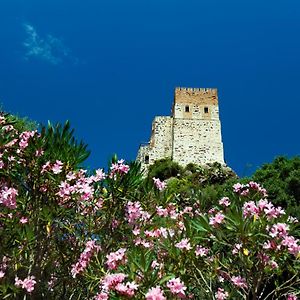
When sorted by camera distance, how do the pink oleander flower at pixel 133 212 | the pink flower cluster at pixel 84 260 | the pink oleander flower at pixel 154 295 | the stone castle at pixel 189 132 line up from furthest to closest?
the stone castle at pixel 189 132, the pink oleander flower at pixel 133 212, the pink flower cluster at pixel 84 260, the pink oleander flower at pixel 154 295

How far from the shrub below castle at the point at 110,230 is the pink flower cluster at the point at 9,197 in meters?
0.01

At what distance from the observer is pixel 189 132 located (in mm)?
36250

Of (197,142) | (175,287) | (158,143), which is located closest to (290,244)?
(175,287)

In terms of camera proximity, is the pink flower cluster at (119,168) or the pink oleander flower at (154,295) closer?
the pink oleander flower at (154,295)

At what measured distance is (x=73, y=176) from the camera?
4.72 m

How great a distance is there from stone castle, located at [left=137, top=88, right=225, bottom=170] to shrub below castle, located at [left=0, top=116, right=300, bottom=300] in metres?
28.8

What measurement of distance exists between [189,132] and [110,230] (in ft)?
103

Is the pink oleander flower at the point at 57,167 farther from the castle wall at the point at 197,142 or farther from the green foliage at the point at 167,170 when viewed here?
the castle wall at the point at 197,142

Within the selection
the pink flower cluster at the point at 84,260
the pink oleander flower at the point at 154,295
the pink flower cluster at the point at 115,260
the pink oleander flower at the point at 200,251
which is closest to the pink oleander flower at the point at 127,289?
the pink oleander flower at the point at 154,295

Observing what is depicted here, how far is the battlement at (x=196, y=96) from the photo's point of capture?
3797cm

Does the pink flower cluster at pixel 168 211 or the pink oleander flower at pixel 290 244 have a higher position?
the pink flower cluster at pixel 168 211

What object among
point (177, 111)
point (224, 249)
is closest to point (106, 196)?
point (224, 249)

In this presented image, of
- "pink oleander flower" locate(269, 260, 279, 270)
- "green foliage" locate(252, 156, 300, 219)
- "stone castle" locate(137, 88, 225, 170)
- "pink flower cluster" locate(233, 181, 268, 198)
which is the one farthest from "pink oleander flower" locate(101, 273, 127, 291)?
"stone castle" locate(137, 88, 225, 170)

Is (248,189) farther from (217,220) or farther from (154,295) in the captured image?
(154,295)
